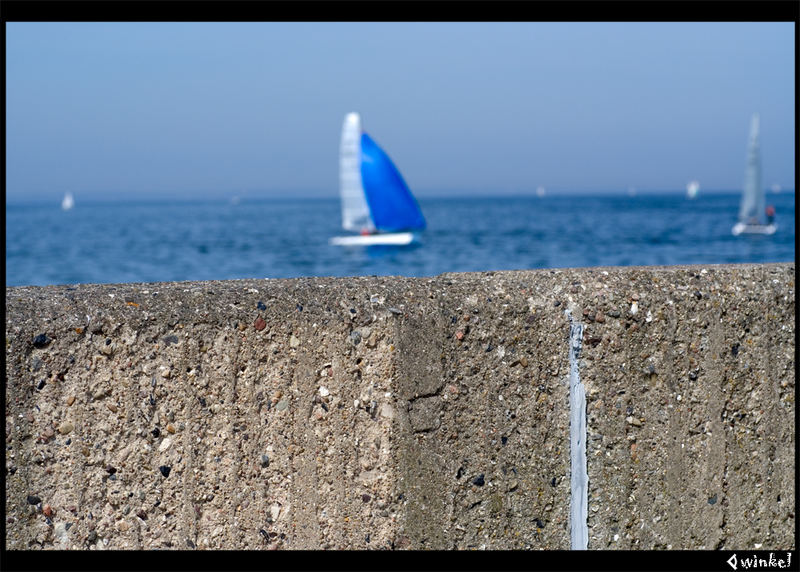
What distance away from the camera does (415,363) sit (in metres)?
1.85

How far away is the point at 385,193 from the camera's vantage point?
35.4 meters

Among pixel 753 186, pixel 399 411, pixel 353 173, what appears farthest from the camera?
pixel 753 186

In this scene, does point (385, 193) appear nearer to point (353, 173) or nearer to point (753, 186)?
point (353, 173)

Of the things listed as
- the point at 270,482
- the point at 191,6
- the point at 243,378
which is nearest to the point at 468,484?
the point at 270,482

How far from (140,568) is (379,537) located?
0.52m

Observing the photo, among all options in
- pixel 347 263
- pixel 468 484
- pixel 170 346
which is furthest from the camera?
pixel 347 263

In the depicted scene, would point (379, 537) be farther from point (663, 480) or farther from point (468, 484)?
point (663, 480)

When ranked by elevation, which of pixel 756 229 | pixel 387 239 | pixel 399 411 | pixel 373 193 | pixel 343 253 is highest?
pixel 373 193

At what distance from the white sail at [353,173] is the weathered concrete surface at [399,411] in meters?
33.4

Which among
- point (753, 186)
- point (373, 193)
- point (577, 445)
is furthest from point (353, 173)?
point (577, 445)

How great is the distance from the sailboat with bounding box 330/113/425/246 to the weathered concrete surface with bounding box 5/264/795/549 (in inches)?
1313

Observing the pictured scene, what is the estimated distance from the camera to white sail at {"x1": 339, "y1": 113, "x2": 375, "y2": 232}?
34.9 m

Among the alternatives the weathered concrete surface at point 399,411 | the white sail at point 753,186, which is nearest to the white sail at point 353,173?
the white sail at point 753,186

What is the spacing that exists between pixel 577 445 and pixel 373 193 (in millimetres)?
33763
